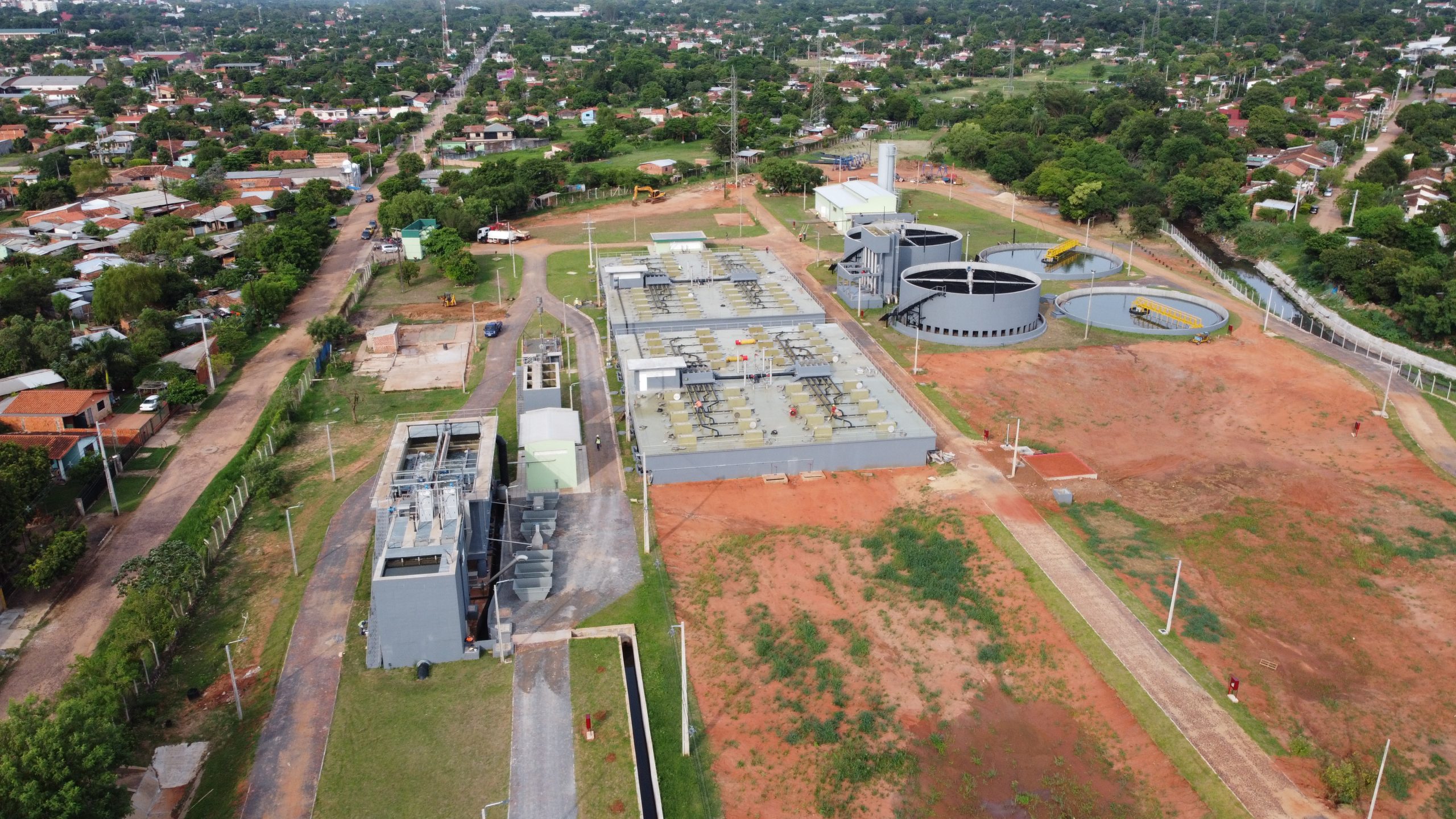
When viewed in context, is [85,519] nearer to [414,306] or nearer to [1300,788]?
[414,306]

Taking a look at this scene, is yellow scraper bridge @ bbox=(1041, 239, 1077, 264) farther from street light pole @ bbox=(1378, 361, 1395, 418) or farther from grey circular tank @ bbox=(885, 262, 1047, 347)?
street light pole @ bbox=(1378, 361, 1395, 418)

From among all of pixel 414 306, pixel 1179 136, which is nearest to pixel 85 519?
pixel 414 306

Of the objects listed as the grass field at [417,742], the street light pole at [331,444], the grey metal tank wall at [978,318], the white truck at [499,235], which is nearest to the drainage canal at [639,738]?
the grass field at [417,742]

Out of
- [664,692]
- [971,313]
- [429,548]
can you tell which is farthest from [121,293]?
[971,313]

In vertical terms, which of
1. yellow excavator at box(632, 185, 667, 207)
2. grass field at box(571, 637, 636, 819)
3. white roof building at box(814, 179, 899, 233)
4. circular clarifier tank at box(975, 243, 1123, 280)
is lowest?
grass field at box(571, 637, 636, 819)

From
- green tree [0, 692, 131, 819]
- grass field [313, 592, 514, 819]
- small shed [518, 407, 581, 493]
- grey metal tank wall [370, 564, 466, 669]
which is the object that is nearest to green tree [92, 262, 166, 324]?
small shed [518, 407, 581, 493]
